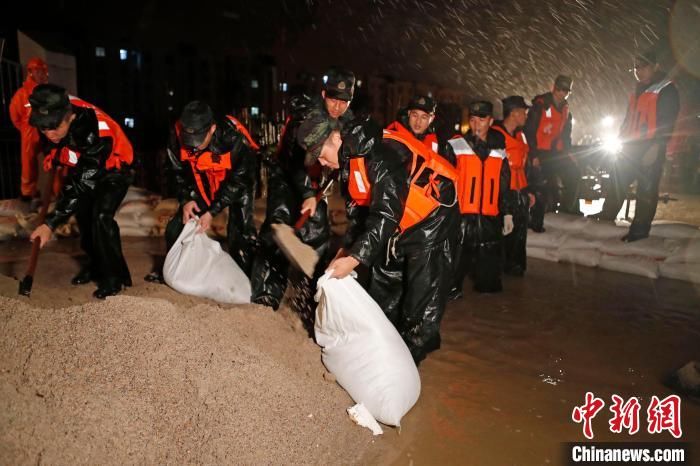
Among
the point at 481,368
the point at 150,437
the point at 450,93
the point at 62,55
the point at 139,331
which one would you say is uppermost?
the point at 450,93

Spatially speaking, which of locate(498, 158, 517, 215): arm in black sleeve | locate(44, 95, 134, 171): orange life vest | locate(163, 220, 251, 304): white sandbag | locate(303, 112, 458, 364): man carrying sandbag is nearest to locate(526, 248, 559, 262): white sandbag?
locate(498, 158, 517, 215): arm in black sleeve

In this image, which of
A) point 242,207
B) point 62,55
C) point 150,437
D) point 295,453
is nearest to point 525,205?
point 242,207

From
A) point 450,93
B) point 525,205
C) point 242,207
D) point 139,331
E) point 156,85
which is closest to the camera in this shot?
point 139,331

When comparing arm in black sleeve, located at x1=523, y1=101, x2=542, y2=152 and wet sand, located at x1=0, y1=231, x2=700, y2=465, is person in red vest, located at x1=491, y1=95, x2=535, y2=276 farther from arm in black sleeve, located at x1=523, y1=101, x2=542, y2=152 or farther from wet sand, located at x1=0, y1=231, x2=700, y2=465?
arm in black sleeve, located at x1=523, y1=101, x2=542, y2=152

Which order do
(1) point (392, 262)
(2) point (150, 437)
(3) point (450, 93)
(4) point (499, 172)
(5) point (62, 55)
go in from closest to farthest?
(2) point (150, 437)
(1) point (392, 262)
(4) point (499, 172)
(5) point (62, 55)
(3) point (450, 93)

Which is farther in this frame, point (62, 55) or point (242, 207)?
point (62, 55)

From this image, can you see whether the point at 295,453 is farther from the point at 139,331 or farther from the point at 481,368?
the point at 481,368

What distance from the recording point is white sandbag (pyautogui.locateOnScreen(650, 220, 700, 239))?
5118 mm

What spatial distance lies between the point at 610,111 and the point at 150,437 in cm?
1817

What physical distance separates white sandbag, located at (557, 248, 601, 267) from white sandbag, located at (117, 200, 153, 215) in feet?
15.8

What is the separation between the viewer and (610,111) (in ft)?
55.4

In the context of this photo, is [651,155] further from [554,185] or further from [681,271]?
[554,185]

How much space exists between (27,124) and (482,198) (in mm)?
5353

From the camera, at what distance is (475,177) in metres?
4.22
